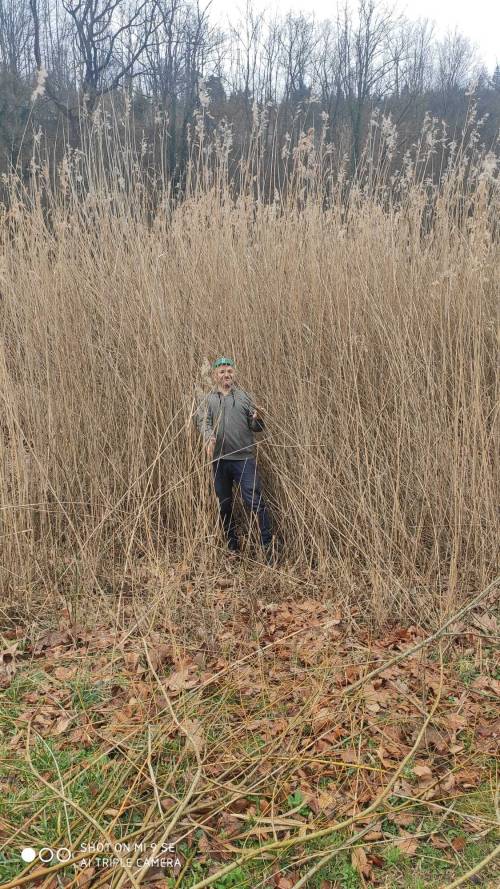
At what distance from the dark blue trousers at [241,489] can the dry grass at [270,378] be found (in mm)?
125

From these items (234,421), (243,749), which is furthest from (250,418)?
(243,749)

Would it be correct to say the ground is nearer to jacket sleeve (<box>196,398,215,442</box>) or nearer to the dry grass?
the dry grass

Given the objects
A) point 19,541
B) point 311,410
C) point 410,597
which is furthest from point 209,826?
point 311,410

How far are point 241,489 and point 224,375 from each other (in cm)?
68

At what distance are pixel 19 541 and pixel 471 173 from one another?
3.38 metres

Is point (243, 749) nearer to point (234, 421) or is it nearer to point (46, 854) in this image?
point (46, 854)

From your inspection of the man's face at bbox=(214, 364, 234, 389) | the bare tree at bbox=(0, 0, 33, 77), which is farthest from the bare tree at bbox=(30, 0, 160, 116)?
the man's face at bbox=(214, 364, 234, 389)

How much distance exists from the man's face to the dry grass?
0.26m

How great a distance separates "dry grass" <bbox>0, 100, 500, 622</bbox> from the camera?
9.42ft

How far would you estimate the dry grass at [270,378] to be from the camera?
287 cm

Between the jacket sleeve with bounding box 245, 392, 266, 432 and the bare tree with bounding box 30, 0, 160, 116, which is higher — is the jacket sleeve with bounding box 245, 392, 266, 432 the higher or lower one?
the lower one

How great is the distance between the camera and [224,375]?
3330 mm

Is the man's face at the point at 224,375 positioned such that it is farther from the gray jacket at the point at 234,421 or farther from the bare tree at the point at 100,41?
the bare tree at the point at 100,41

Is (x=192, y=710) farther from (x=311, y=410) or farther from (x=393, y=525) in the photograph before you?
(x=311, y=410)
